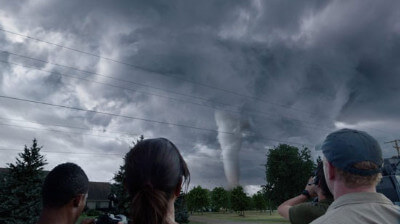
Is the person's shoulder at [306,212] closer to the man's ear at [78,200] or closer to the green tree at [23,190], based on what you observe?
the man's ear at [78,200]

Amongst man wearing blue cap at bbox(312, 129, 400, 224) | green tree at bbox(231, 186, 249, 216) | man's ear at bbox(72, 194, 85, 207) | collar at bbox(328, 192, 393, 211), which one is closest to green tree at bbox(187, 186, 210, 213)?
green tree at bbox(231, 186, 249, 216)

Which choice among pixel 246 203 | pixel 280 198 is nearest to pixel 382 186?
pixel 280 198

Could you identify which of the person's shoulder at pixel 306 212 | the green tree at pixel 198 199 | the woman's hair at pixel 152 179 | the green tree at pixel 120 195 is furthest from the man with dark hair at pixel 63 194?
the green tree at pixel 198 199

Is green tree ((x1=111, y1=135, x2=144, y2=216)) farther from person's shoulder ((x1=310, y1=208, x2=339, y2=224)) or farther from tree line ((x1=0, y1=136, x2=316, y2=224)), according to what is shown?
person's shoulder ((x1=310, y1=208, x2=339, y2=224))

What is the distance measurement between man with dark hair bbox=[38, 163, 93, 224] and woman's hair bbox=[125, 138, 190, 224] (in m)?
1.48

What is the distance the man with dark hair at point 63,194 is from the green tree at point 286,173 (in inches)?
2301

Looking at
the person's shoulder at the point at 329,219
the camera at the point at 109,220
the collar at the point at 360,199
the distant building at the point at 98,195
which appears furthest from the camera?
the distant building at the point at 98,195

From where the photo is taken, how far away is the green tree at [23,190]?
26734 millimetres

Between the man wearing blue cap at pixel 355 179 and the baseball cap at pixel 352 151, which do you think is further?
the baseball cap at pixel 352 151

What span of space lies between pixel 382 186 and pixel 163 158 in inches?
822

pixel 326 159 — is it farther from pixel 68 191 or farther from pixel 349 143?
pixel 68 191

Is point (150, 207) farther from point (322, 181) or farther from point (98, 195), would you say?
point (98, 195)

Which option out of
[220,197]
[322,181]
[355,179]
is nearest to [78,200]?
[355,179]

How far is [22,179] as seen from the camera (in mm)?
28625
